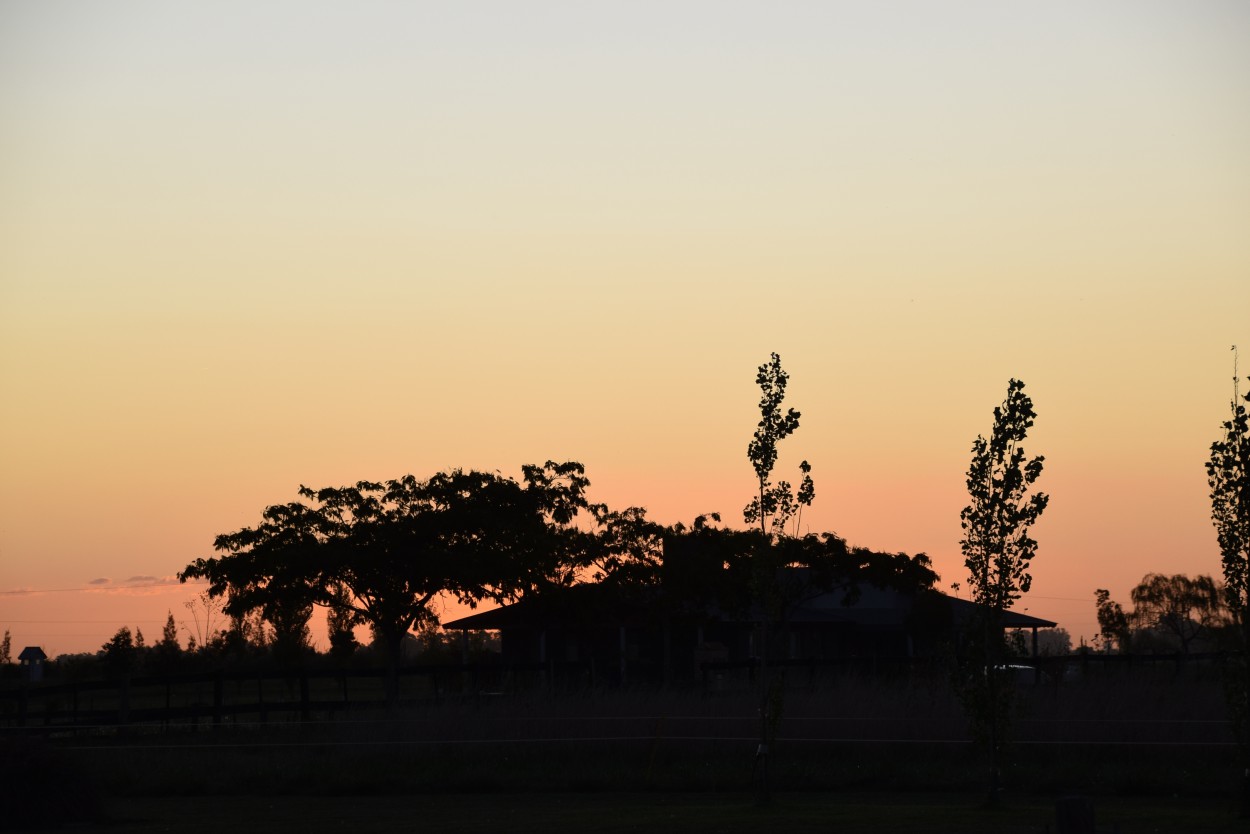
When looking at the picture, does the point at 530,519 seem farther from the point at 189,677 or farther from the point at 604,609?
the point at 189,677

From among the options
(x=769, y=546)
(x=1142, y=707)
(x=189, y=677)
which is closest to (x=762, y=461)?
(x=769, y=546)

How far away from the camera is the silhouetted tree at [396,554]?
171 feet

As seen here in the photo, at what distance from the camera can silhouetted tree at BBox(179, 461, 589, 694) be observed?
52125 mm

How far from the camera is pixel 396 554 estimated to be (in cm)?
5281

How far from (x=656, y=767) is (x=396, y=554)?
24.1 m

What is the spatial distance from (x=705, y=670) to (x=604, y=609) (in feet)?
45.8

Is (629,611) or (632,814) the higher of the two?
(629,611)

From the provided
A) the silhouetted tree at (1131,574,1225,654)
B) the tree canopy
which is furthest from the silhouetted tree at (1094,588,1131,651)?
the tree canopy

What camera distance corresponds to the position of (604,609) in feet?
180

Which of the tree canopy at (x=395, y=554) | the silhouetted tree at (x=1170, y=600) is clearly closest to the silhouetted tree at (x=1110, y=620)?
the silhouetted tree at (x=1170, y=600)

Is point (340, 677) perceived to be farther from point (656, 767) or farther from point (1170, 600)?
point (1170, 600)

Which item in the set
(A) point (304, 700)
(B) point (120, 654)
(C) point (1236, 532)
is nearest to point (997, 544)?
(C) point (1236, 532)

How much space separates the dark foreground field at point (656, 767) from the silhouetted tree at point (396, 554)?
49.4 feet

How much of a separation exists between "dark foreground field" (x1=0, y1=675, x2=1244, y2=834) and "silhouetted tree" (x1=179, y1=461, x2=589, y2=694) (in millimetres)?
15045
